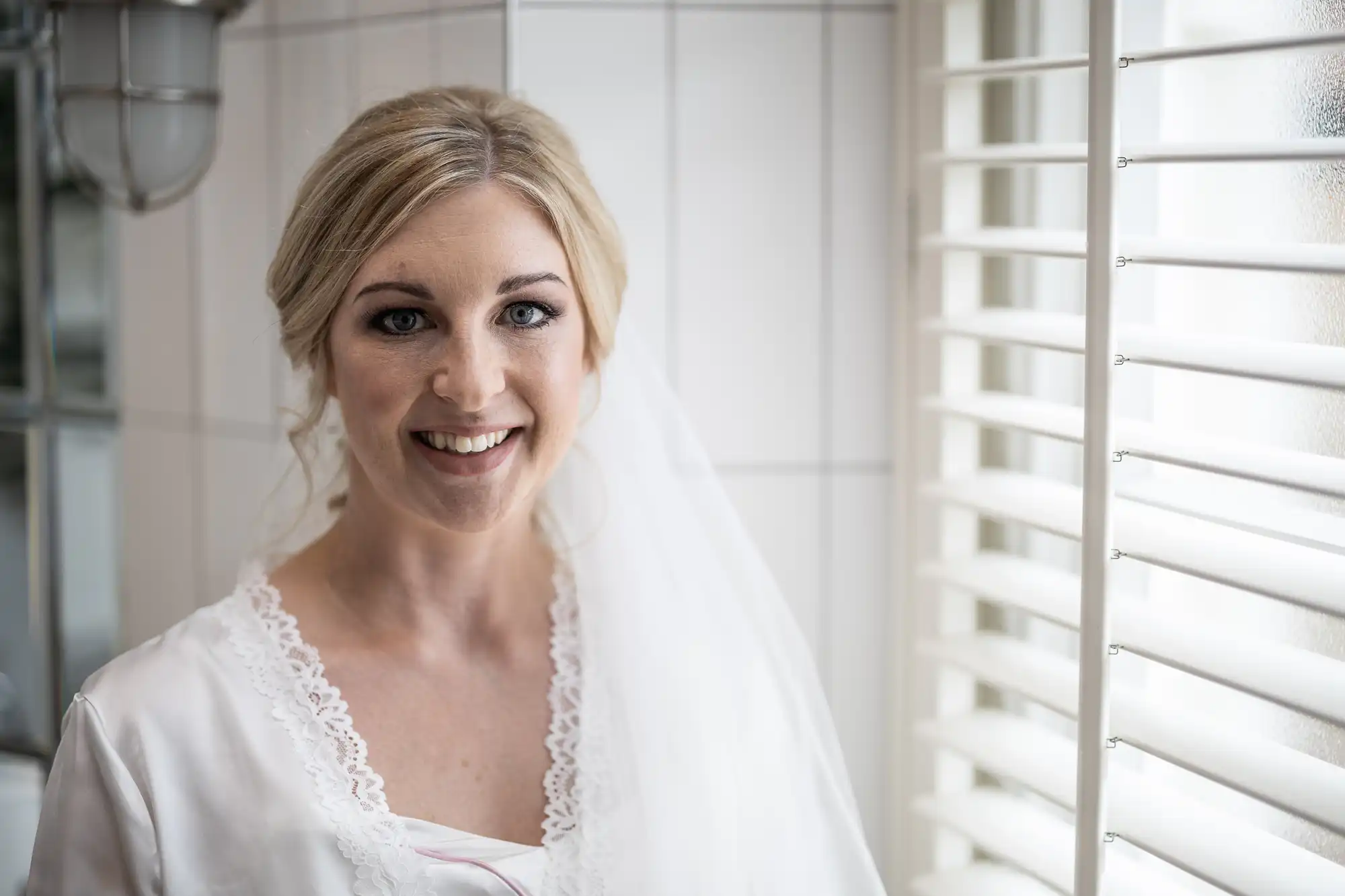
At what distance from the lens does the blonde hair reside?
1235mm

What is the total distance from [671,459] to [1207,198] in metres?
0.60

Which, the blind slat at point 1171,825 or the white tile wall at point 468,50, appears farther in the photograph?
the white tile wall at point 468,50

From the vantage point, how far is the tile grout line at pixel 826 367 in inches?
64.3

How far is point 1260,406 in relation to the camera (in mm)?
1297

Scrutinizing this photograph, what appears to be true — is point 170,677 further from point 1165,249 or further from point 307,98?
point 1165,249

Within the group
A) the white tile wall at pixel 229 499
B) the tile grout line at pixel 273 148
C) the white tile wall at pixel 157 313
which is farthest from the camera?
the white tile wall at pixel 157 313

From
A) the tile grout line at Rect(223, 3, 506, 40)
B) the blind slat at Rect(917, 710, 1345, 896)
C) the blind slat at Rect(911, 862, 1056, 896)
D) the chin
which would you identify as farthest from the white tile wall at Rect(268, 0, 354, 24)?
the blind slat at Rect(911, 862, 1056, 896)

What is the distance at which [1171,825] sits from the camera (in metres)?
1.23

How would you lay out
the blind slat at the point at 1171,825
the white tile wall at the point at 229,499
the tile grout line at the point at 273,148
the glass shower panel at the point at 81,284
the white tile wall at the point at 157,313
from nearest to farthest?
the blind slat at the point at 1171,825
the tile grout line at the point at 273,148
the white tile wall at the point at 229,499
the white tile wall at the point at 157,313
the glass shower panel at the point at 81,284

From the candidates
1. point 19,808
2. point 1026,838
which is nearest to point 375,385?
point 1026,838

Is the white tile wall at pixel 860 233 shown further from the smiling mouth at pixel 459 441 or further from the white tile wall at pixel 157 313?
the white tile wall at pixel 157 313

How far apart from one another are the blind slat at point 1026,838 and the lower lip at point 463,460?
69 cm

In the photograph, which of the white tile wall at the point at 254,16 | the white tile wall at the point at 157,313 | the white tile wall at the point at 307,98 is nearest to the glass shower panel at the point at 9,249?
the white tile wall at the point at 157,313

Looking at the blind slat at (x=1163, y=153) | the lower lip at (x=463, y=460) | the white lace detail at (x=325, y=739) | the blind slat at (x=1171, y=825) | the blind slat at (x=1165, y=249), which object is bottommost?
the blind slat at (x=1171, y=825)
